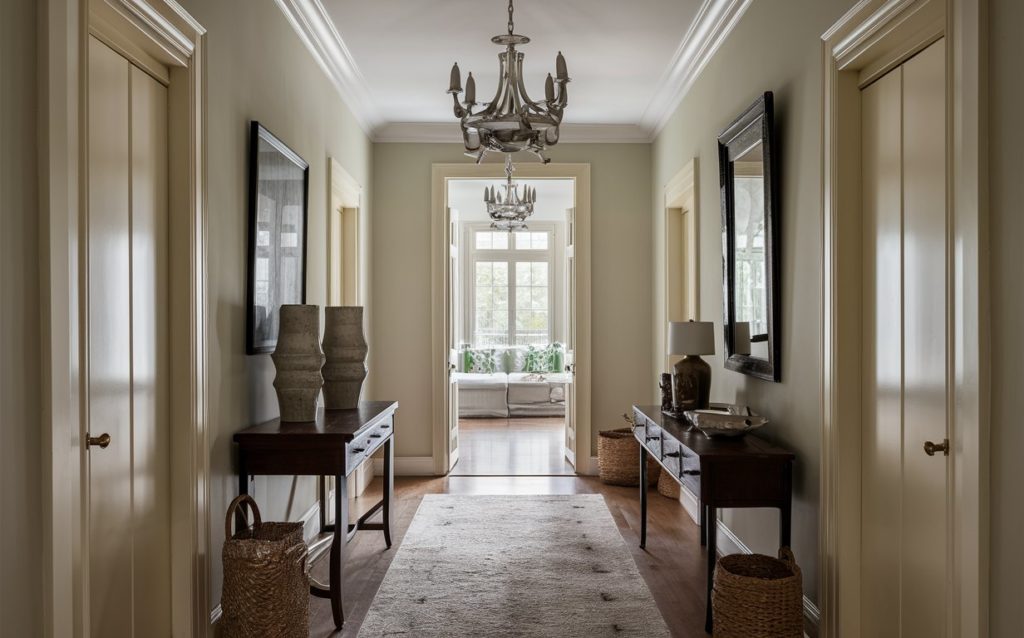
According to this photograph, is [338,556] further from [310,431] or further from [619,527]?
[619,527]

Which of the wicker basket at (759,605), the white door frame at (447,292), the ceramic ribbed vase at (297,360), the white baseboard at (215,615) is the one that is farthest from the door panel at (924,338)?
the white door frame at (447,292)

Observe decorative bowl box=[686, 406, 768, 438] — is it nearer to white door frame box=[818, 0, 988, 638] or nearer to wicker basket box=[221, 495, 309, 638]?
white door frame box=[818, 0, 988, 638]

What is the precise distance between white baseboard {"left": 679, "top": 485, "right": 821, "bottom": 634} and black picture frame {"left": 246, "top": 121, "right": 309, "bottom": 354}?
6.71 ft

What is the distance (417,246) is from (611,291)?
5.63 feet

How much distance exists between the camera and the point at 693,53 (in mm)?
4559

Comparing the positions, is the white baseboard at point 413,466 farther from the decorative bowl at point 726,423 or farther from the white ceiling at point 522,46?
the decorative bowl at point 726,423

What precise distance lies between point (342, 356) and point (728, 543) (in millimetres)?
2313

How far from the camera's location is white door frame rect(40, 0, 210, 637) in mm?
1786

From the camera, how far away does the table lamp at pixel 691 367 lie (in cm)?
379

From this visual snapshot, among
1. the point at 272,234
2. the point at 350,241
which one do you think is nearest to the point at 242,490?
the point at 272,234

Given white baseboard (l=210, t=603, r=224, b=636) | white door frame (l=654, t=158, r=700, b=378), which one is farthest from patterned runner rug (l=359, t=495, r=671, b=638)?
white door frame (l=654, t=158, r=700, b=378)

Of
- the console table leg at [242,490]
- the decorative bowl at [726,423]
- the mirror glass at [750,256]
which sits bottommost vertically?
the console table leg at [242,490]

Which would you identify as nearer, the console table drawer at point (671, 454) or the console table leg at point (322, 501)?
the console table drawer at point (671, 454)
